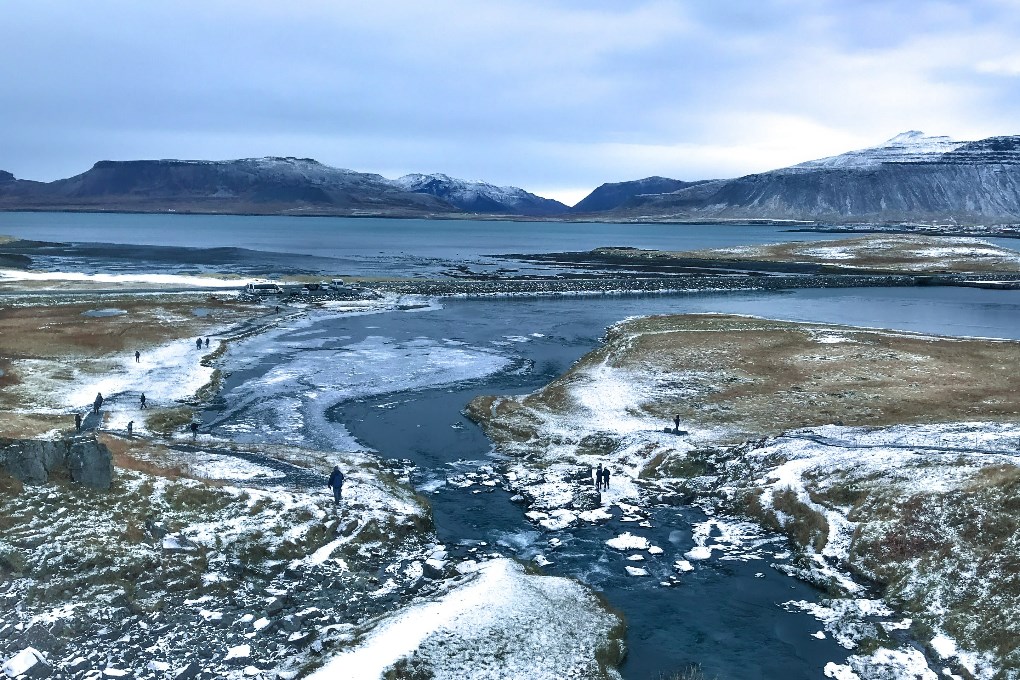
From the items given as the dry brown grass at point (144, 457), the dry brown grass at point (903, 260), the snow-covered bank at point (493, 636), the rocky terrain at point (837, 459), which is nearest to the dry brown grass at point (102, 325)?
the dry brown grass at point (144, 457)

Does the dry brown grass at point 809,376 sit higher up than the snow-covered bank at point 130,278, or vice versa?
the snow-covered bank at point 130,278

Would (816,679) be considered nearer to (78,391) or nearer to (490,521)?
(490,521)

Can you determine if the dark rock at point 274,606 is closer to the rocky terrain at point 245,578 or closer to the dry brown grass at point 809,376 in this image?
the rocky terrain at point 245,578

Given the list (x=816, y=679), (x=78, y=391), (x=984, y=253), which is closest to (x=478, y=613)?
(x=816, y=679)

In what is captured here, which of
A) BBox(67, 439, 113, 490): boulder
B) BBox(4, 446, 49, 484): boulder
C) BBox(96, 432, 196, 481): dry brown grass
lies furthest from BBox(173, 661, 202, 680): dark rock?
BBox(96, 432, 196, 481): dry brown grass

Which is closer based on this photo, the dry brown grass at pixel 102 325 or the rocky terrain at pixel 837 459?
the rocky terrain at pixel 837 459

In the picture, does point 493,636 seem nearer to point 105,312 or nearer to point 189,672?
point 189,672
